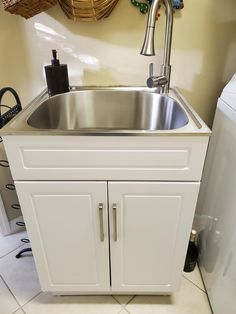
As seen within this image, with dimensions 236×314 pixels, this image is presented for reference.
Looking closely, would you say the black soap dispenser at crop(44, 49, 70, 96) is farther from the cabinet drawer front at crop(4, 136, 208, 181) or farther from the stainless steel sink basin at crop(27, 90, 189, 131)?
the cabinet drawer front at crop(4, 136, 208, 181)

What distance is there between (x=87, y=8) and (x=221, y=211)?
1127 mm

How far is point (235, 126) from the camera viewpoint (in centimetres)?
93

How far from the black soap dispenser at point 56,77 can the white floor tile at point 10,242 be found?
3.38 ft

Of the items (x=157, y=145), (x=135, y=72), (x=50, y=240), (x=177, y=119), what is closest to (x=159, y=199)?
(x=157, y=145)

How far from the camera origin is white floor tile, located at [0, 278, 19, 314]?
3.82 ft

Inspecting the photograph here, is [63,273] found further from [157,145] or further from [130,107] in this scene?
[130,107]

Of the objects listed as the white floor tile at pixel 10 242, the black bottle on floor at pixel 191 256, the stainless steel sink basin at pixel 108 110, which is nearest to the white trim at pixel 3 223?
the white floor tile at pixel 10 242

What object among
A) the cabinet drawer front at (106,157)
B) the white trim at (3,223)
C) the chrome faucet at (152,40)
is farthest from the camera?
the white trim at (3,223)

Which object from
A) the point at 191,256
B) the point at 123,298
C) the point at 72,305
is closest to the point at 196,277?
the point at 191,256

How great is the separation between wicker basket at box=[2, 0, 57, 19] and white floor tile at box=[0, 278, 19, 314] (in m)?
1.42

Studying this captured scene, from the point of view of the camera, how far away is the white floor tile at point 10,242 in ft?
4.91

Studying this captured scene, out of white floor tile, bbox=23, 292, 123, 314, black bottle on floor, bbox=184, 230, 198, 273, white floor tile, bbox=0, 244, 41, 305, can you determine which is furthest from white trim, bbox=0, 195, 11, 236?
black bottle on floor, bbox=184, 230, 198, 273

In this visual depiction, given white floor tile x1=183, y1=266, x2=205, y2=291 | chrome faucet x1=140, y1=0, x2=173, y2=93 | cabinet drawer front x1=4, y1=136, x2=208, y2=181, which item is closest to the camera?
cabinet drawer front x1=4, y1=136, x2=208, y2=181

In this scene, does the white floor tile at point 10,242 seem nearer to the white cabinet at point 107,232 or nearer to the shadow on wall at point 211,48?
the white cabinet at point 107,232
